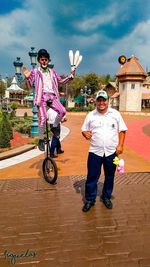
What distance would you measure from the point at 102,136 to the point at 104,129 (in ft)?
0.33

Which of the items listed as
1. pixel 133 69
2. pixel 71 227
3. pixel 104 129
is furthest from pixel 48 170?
pixel 133 69

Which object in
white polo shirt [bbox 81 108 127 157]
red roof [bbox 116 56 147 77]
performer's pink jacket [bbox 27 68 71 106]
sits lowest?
white polo shirt [bbox 81 108 127 157]

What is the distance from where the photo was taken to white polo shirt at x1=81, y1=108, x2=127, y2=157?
3768 mm

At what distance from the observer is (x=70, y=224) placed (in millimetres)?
3412

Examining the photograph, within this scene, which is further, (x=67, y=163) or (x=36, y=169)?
(x=67, y=163)

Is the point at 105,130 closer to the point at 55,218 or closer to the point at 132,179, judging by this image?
the point at 55,218

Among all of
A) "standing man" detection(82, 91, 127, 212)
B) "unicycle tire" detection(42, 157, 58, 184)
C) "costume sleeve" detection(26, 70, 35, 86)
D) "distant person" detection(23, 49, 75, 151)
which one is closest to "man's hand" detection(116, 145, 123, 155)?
"standing man" detection(82, 91, 127, 212)

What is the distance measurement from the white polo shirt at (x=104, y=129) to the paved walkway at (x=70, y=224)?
899mm

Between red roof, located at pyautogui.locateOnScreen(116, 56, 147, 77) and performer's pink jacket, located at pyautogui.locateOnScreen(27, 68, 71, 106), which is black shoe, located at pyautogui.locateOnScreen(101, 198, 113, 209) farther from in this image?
red roof, located at pyautogui.locateOnScreen(116, 56, 147, 77)

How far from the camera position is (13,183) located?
5.19m

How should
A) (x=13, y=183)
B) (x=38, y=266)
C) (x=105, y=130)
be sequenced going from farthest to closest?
(x=13, y=183) < (x=105, y=130) < (x=38, y=266)

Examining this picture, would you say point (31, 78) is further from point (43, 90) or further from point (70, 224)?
point (70, 224)

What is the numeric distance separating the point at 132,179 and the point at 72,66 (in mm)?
2544

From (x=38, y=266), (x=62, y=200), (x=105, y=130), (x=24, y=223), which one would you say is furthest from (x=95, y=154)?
(x=38, y=266)
